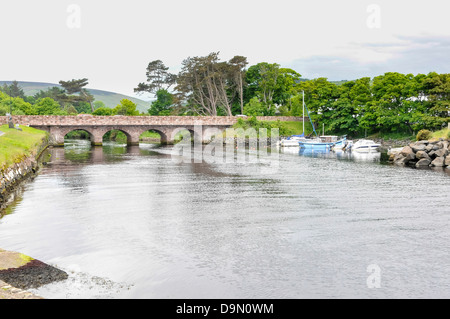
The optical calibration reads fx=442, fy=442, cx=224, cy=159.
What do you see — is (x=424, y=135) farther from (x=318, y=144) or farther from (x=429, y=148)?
(x=318, y=144)

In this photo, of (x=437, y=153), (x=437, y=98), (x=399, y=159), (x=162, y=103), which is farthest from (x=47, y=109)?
(x=437, y=153)

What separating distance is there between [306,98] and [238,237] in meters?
96.3

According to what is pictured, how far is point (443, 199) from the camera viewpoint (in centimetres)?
2995

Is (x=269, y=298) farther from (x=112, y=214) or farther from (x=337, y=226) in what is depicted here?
(x=112, y=214)

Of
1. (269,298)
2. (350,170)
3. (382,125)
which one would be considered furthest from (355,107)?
(269,298)

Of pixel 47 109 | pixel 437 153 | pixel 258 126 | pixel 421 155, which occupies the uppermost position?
pixel 47 109

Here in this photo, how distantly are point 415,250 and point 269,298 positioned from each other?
8.10m

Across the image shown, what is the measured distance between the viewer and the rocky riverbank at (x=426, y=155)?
5194cm

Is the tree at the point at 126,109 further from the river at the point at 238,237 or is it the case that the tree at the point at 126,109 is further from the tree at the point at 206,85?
the river at the point at 238,237

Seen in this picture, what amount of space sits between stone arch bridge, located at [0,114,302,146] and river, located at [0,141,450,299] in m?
53.4

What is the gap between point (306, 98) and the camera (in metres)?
113

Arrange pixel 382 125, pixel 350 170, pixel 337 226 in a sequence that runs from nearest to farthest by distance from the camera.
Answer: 1. pixel 337 226
2. pixel 350 170
3. pixel 382 125

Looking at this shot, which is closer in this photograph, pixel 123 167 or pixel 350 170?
pixel 350 170

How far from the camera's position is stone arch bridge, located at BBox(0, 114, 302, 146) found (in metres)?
87.6
